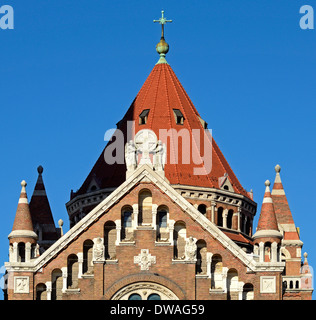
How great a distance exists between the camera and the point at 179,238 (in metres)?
88.4

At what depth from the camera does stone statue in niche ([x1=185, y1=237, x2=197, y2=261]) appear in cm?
8762

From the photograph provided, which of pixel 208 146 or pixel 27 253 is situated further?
pixel 208 146

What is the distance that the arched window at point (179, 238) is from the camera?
88.3m

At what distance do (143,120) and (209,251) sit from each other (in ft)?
58.4

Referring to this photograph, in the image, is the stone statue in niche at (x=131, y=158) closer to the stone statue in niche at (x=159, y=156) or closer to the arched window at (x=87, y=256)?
the stone statue in niche at (x=159, y=156)

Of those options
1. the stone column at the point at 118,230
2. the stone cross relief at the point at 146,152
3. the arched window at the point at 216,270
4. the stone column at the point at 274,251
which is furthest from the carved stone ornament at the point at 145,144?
the stone column at the point at 274,251

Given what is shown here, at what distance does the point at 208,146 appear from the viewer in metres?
104

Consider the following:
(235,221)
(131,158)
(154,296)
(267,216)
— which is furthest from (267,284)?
(235,221)

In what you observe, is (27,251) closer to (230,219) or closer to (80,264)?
(80,264)

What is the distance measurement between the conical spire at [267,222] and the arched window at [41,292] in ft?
32.6

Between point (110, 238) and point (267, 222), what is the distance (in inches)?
284
